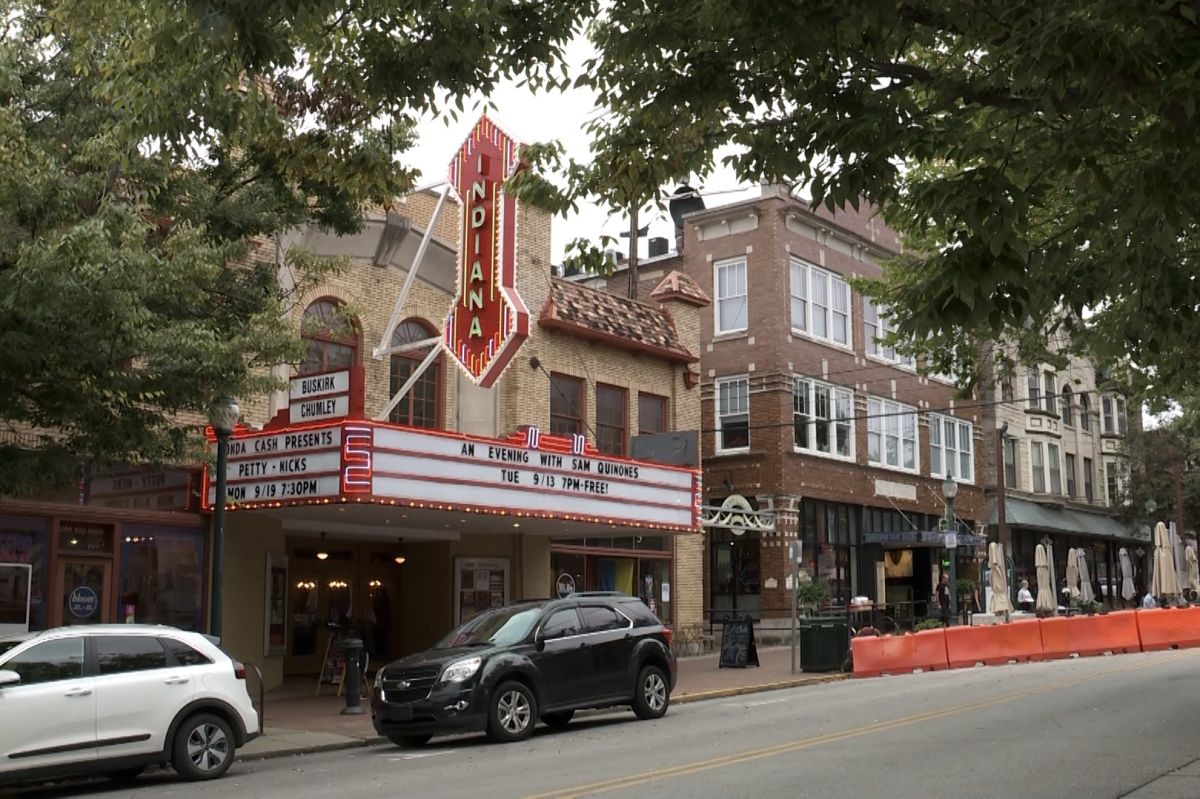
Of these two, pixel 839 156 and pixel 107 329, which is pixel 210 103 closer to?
pixel 107 329

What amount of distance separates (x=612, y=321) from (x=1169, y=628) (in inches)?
582

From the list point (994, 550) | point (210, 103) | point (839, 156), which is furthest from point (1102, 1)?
point (994, 550)

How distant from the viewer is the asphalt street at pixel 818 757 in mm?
10391

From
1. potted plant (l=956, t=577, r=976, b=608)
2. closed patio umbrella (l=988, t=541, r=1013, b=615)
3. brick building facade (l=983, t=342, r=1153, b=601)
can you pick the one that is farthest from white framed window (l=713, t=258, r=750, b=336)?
brick building facade (l=983, t=342, r=1153, b=601)

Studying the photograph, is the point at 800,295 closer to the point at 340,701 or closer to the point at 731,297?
the point at 731,297

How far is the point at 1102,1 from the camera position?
6.57 metres

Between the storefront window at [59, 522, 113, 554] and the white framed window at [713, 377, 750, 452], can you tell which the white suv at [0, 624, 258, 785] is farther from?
the white framed window at [713, 377, 750, 452]

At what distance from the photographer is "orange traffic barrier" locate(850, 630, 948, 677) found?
24.4 m

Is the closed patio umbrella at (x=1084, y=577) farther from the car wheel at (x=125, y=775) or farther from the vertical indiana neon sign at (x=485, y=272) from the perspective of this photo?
the car wheel at (x=125, y=775)

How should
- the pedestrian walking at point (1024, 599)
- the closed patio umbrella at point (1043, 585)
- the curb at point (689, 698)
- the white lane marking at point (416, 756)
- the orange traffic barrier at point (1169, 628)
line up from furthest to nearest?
the pedestrian walking at point (1024, 599) → the closed patio umbrella at point (1043, 585) → the orange traffic barrier at point (1169, 628) → the curb at point (689, 698) → the white lane marking at point (416, 756)

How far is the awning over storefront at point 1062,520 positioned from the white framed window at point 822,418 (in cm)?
860

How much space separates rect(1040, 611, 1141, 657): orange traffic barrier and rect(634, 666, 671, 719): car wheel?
12.7 m

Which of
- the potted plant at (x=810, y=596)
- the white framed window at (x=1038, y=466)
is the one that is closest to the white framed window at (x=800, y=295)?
the potted plant at (x=810, y=596)

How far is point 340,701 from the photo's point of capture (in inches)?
785
